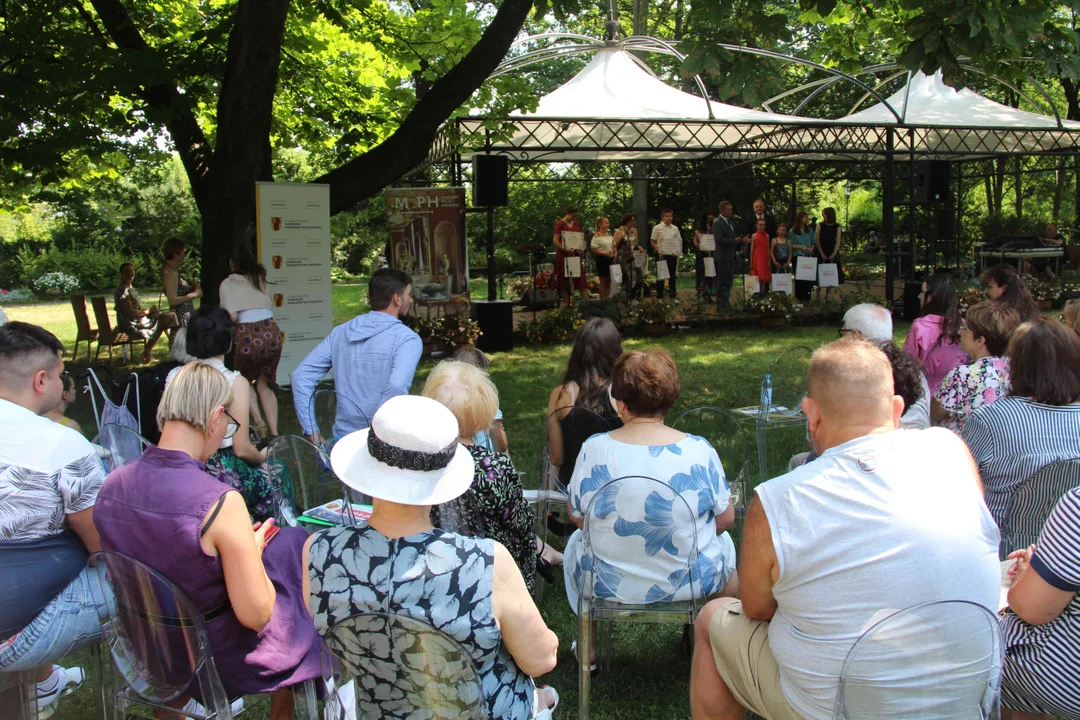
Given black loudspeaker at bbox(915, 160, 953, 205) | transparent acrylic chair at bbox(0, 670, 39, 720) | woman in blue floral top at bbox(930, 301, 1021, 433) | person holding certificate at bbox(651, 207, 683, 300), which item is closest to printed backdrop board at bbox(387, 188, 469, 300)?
person holding certificate at bbox(651, 207, 683, 300)

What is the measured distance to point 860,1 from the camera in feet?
20.6

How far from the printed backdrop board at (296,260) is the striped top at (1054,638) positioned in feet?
23.2

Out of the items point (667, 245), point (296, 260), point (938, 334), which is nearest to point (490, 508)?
point (938, 334)

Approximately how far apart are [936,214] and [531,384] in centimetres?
1548

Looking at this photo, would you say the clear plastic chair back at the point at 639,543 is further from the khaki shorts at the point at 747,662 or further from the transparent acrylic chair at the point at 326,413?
the transparent acrylic chair at the point at 326,413

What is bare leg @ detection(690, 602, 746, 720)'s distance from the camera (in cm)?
246

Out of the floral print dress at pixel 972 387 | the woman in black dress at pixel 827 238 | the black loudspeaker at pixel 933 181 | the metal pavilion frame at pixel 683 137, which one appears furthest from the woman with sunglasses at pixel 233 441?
the black loudspeaker at pixel 933 181

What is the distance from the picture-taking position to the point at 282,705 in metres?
2.72

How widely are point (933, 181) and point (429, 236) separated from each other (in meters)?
9.12

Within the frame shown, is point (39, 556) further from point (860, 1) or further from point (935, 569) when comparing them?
point (860, 1)

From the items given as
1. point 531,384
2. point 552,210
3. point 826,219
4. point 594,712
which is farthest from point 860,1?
point 552,210

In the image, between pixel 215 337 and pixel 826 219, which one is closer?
pixel 215 337

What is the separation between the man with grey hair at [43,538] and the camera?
2.60 m

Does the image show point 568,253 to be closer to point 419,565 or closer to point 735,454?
point 735,454
